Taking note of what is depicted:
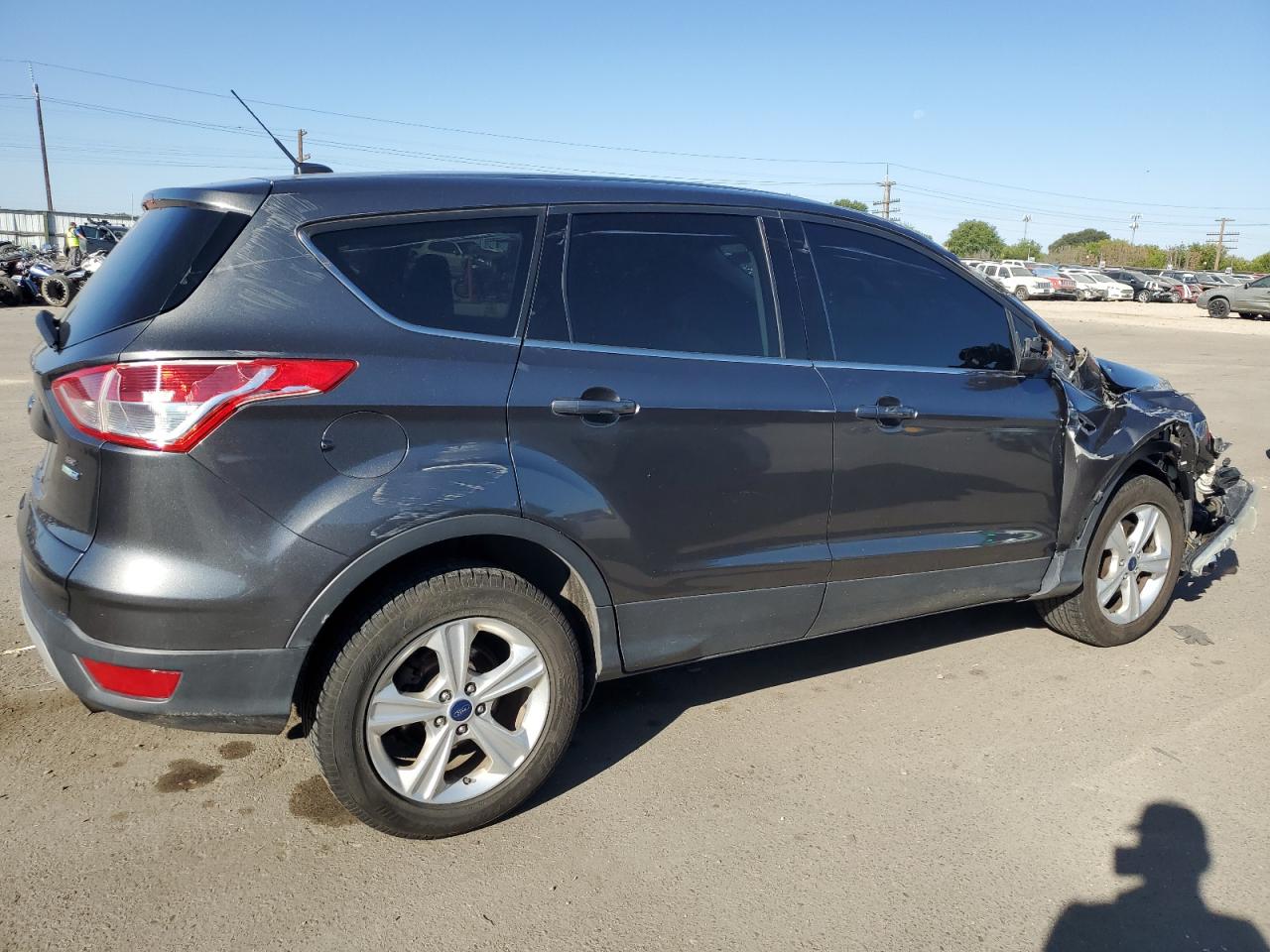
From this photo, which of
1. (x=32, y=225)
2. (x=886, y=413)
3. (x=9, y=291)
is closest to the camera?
(x=886, y=413)

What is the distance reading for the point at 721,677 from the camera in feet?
13.6

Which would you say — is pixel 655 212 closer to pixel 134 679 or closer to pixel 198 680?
pixel 198 680

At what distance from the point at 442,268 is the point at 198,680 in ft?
4.26

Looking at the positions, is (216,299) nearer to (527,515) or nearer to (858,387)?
(527,515)

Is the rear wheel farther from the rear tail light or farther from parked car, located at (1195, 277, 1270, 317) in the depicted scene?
parked car, located at (1195, 277, 1270, 317)

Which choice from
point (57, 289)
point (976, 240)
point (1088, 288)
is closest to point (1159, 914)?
point (57, 289)

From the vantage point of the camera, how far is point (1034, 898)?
2.76 meters

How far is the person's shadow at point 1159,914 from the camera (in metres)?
2.59

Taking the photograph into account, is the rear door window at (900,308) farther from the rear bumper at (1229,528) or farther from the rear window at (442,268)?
the rear bumper at (1229,528)

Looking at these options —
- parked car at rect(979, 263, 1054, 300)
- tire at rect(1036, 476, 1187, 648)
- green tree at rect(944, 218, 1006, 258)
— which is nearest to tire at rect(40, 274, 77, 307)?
tire at rect(1036, 476, 1187, 648)

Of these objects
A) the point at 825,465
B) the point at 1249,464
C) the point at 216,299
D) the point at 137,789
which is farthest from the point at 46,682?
the point at 1249,464

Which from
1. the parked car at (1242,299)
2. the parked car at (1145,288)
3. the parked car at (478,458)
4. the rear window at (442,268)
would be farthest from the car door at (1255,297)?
the rear window at (442,268)

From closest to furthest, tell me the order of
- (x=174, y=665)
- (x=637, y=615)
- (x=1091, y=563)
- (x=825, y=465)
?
(x=174, y=665) → (x=637, y=615) → (x=825, y=465) → (x=1091, y=563)

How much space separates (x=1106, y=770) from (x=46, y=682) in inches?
155
